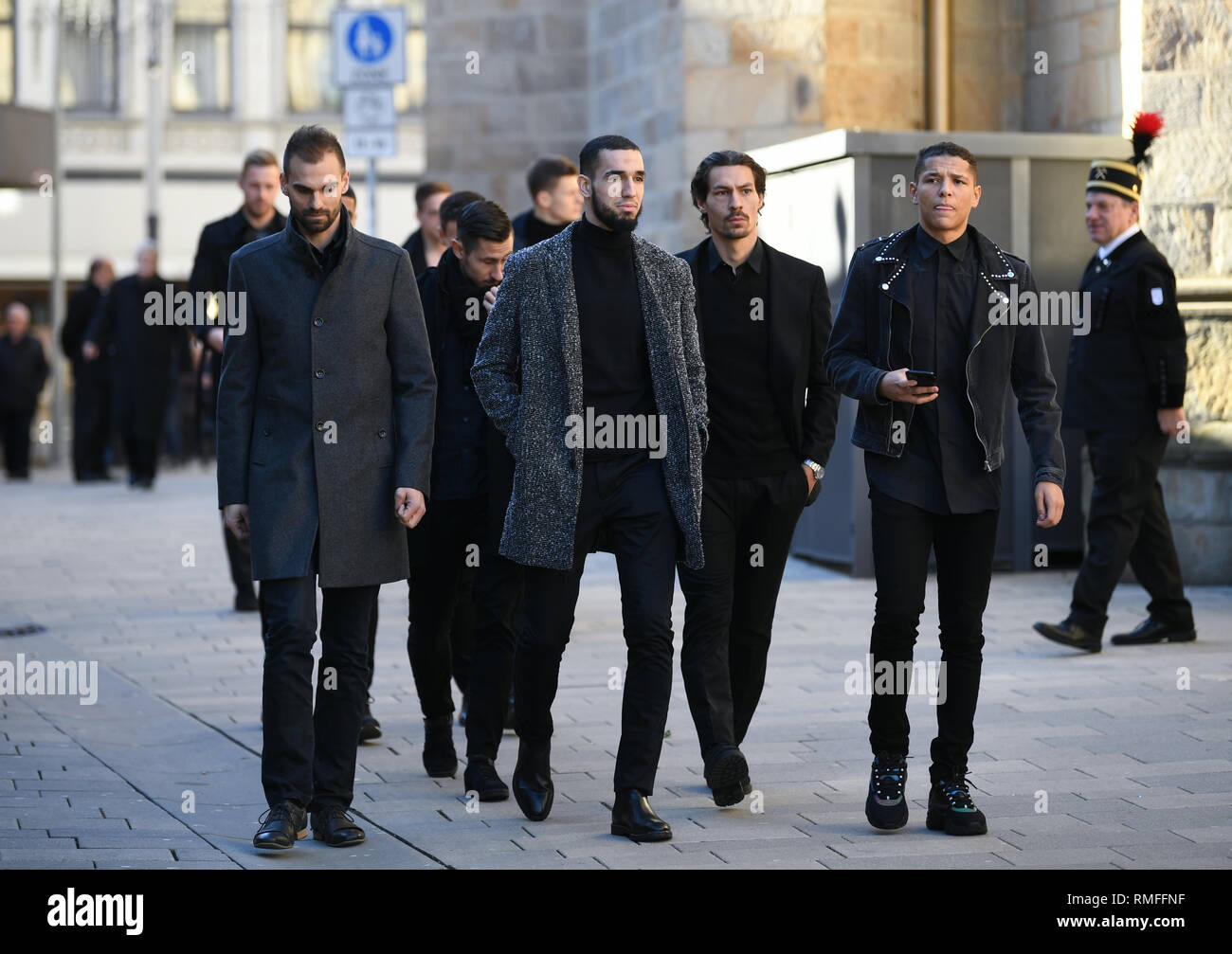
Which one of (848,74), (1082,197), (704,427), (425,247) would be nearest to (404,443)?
(704,427)

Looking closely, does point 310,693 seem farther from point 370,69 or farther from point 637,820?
point 370,69

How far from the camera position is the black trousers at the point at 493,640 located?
21.5 feet

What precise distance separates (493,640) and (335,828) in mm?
1045

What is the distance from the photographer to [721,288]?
6453 millimetres

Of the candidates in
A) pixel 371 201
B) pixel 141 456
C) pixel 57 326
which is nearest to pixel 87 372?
pixel 141 456

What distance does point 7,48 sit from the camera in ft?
121

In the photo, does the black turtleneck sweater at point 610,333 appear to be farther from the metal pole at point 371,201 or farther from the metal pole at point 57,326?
the metal pole at point 57,326

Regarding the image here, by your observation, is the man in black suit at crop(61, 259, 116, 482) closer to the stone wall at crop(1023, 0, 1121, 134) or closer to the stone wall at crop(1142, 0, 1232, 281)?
the stone wall at crop(1023, 0, 1121, 134)

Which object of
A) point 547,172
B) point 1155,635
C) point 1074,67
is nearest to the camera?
point 547,172

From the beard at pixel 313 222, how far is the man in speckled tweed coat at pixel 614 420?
551 mm

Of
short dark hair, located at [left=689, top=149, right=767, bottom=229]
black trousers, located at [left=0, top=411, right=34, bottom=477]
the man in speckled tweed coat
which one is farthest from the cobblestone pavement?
black trousers, located at [left=0, top=411, right=34, bottom=477]

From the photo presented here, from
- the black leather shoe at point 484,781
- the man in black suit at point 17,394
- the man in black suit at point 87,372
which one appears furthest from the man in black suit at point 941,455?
the man in black suit at point 17,394
